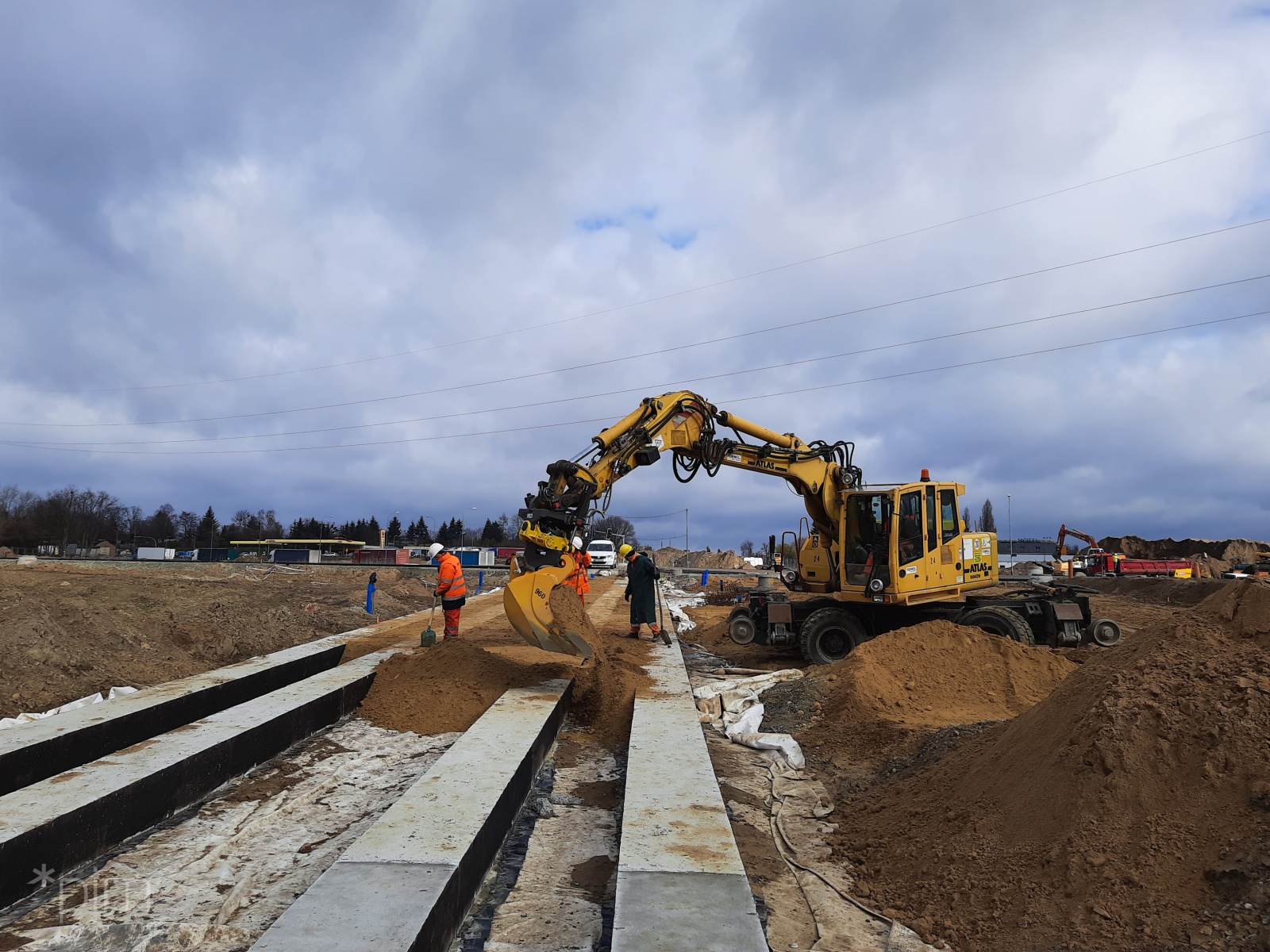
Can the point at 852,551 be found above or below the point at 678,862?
above

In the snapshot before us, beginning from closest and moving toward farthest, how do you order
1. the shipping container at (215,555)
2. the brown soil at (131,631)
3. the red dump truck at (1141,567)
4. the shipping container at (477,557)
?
the brown soil at (131,631) → the red dump truck at (1141,567) → the shipping container at (477,557) → the shipping container at (215,555)

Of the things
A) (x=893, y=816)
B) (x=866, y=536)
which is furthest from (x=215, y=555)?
(x=893, y=816)

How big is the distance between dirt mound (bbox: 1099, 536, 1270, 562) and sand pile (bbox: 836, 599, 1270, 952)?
43884 millimetres

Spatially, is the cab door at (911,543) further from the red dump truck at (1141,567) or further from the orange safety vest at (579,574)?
the red dump truck at (1141,567)

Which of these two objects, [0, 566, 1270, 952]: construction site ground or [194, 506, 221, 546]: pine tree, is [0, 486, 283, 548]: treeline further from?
[0, 566, 1270, 952]: construction site ground

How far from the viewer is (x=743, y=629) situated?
12.9m

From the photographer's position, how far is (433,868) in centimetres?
388

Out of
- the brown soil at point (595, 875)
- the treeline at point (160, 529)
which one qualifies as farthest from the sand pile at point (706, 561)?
the brown soil at point (595, 875)

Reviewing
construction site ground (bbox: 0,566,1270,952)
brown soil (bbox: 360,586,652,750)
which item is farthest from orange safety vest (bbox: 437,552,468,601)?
construction site ground (bbox: 0,566,1270,952)

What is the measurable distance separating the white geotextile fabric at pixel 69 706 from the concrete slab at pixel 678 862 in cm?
530

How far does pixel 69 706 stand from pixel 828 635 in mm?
9472

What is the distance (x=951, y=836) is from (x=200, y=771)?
17.1ft

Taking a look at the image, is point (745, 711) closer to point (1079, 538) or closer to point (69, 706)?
point (69, 706)

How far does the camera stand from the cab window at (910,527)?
36.5ft
